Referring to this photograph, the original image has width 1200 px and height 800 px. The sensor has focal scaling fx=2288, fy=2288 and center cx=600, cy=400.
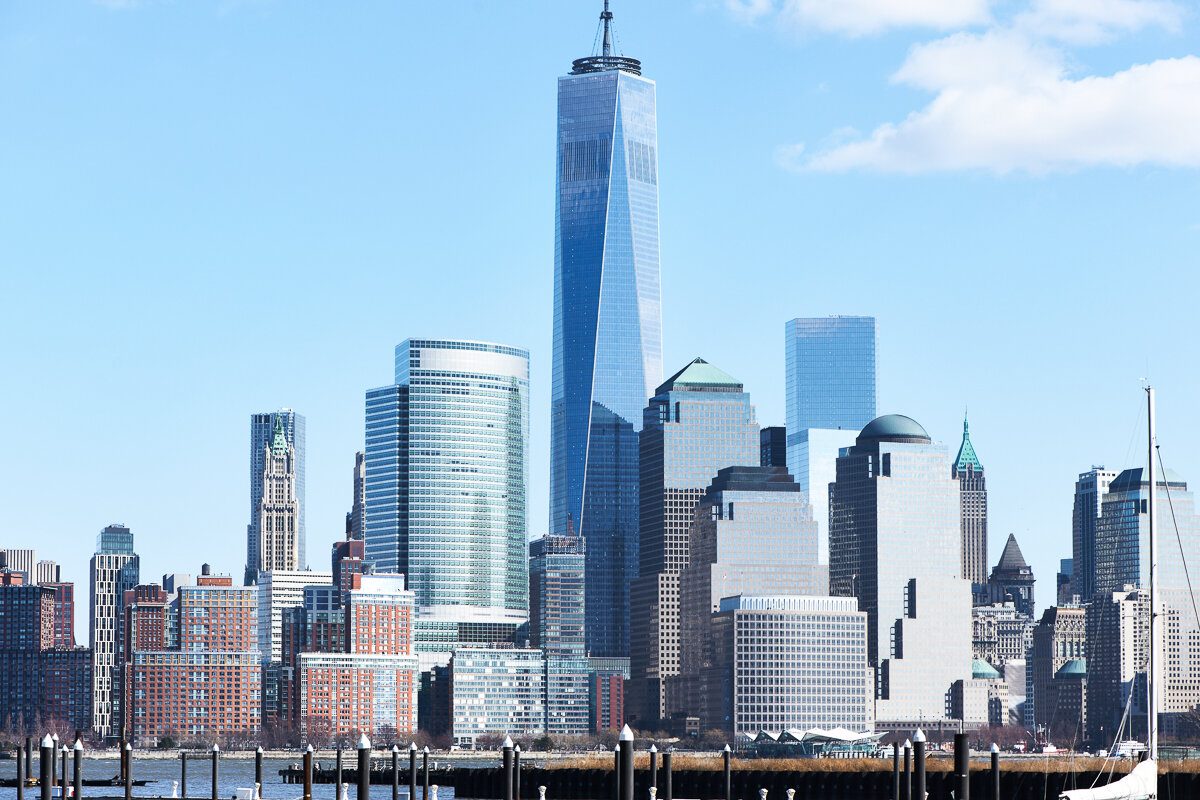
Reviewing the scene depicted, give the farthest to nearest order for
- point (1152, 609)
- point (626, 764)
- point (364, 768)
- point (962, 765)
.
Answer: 1. point (1152, 609)
2. point (364, 768)
3. point (962, 765)
4. point (626, 764)

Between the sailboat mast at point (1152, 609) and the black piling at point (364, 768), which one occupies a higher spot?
the sailboat mast at point (1152, 609)

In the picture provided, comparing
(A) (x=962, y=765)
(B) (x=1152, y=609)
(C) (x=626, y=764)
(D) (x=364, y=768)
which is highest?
(B) (x=1152, y=609)

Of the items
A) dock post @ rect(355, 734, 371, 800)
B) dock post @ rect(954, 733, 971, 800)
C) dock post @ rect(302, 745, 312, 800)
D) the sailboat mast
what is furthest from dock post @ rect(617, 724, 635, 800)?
the sailboat mast

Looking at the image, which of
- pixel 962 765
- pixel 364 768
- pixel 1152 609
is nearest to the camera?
pixel 962 765

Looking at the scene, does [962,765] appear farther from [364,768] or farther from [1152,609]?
[1152,609]

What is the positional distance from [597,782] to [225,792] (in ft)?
145

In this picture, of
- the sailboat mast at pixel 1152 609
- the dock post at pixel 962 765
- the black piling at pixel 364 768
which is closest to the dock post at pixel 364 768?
the black piling at pixel 364 768

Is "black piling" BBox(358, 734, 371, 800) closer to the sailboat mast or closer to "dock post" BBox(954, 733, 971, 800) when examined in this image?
"dock post" BBox(954, 733, 971, 800)

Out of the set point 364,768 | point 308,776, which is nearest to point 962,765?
point 364,768

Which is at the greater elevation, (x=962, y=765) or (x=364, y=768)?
(x=962, y=765)

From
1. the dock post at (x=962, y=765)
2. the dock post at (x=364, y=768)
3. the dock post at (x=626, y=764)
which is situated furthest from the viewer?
the dock post at (x=364, y=768)

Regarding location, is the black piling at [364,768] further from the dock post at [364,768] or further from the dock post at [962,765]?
the dock post at [962,765]

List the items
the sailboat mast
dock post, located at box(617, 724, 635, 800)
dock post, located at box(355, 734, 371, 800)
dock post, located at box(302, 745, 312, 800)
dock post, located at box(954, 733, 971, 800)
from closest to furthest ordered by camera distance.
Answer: dock post, located at box(617, 724, 635, 800) < dock post, located at box(954, 733, 971, 800) < dock post, located at box(355, 734, 371, 800) < the sailboat mast < dock post, located at box(302, 745, 312, 800)

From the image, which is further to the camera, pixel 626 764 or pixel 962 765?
pixel 962 765
